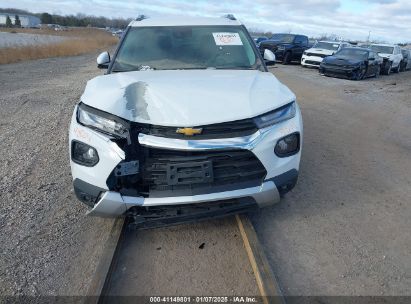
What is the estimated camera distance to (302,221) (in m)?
3.98

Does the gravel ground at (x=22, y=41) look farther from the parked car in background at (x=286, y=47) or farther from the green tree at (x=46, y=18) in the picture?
the green tree at (x=46, y=18)

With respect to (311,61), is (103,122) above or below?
above

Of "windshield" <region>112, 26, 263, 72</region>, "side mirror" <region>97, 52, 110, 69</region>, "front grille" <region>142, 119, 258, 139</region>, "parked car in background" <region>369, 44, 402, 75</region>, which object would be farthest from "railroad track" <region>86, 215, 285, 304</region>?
"parked car in background" <region>369, 44, 402, 75</region>

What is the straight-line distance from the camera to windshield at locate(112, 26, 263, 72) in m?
4.59

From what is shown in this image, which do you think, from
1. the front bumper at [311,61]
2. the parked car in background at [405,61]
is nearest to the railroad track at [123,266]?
the front bumper at [311,61]

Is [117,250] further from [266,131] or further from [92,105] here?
[266,131]

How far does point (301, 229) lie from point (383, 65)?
22106 mm

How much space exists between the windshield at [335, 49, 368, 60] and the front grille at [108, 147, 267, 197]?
1734cm

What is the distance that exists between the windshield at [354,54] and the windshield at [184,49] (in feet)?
50.6

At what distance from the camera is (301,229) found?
3824 mm

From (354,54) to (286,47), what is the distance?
6.40m

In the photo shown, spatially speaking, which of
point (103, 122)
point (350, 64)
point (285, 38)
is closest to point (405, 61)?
point (285, 38)

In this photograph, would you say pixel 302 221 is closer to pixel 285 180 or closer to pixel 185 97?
pixel 285 180

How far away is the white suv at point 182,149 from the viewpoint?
3.06m
